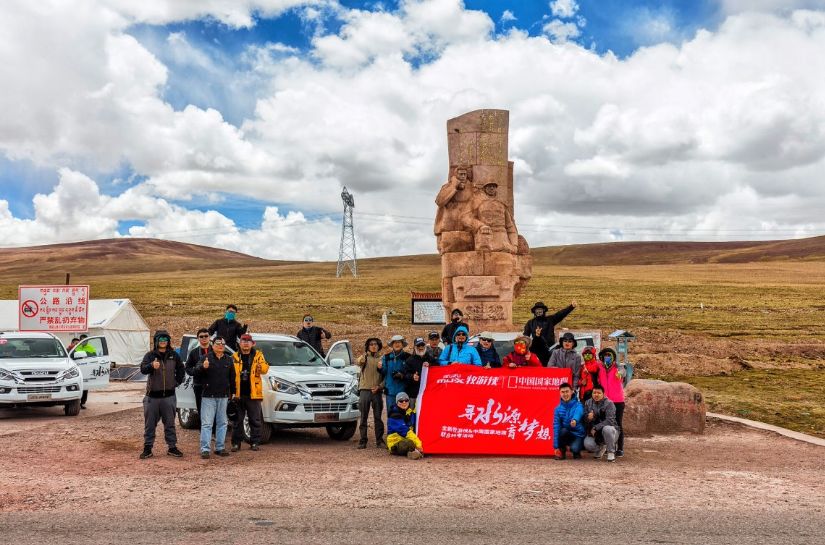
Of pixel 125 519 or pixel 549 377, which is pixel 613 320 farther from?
pixel 125 519

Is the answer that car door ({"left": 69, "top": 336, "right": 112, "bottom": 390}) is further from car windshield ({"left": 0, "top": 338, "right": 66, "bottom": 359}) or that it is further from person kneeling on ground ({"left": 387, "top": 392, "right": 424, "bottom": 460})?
person kneeling on ground ({"left": 387, "top": 392, "right": 424, "bottom": 460})

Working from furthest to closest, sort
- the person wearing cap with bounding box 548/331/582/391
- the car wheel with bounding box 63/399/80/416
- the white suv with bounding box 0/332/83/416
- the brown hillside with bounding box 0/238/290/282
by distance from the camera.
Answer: the brown hillside with bounding box 0/238/290/282
the car wheel with bounding box 63/399/80/416
the white suv with bounding box 0/332/83/416
the person wearing cap with bounding box 548/331/582/391

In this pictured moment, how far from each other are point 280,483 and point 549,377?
4435 mm

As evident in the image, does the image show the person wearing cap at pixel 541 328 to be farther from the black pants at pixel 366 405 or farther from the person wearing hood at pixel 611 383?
the black pants at pixel 366 405

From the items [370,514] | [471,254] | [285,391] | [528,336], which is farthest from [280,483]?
[471,254]

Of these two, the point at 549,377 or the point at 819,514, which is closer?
the point at 819,514

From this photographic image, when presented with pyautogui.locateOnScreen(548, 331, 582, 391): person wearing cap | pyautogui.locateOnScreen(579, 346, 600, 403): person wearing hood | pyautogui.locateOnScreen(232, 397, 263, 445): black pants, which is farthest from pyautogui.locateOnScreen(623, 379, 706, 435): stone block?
pyautogui.locateOnScreen(232, 397, 263, 445): black pants

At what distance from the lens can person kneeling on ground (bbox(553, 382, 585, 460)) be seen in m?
11.5

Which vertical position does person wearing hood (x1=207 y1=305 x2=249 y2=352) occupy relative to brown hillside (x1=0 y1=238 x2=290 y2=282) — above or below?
below

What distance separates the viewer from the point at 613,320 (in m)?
47.2

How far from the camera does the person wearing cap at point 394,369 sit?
12.3 m

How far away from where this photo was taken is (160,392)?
37.8 feet

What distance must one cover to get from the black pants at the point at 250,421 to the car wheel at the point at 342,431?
4.70 feet

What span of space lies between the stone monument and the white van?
343 inches
